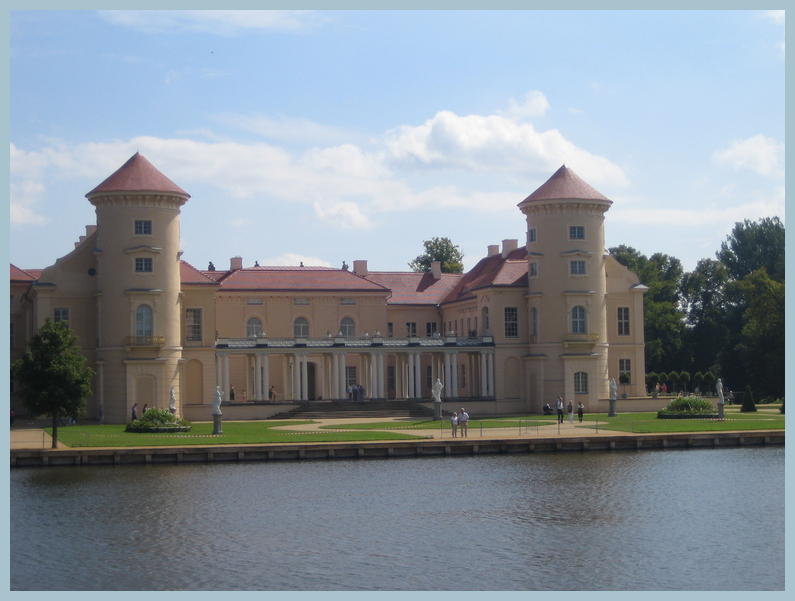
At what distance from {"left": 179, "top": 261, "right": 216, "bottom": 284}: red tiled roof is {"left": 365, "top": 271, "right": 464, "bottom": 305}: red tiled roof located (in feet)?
62.6

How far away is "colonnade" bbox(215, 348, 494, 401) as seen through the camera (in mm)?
72250

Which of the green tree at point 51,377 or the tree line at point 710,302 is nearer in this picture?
the green tree at point 51,377

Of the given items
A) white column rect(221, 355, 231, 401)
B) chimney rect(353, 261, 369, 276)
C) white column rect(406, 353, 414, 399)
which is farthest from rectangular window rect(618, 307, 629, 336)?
white column rect(221, 355, 231, 401)

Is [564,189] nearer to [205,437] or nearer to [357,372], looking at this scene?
[357,372]

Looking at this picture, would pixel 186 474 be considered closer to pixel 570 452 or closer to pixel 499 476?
pixel 499 476

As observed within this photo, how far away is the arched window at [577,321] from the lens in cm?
7188

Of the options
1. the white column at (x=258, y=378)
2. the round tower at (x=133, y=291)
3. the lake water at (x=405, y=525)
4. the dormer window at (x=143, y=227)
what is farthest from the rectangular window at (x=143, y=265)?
the lake water at (x=405, y=525)

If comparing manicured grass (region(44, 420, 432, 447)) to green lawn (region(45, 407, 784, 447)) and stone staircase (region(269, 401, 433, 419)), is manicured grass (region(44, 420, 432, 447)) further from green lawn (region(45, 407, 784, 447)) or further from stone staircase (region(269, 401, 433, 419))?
stone staircase (region(269, 401, 433, 419))

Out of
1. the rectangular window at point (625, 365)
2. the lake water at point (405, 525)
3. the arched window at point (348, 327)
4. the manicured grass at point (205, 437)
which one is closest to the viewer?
the lake water at point (405, 525)

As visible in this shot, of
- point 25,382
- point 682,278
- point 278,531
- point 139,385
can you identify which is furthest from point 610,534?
point 682,278

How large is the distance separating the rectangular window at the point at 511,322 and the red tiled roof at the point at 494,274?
1.79m

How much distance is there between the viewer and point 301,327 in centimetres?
8038

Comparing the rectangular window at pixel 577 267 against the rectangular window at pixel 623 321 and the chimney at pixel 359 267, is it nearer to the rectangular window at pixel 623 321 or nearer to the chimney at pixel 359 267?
the rectangular window at pixel 623 321

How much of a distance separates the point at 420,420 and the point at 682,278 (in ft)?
169
